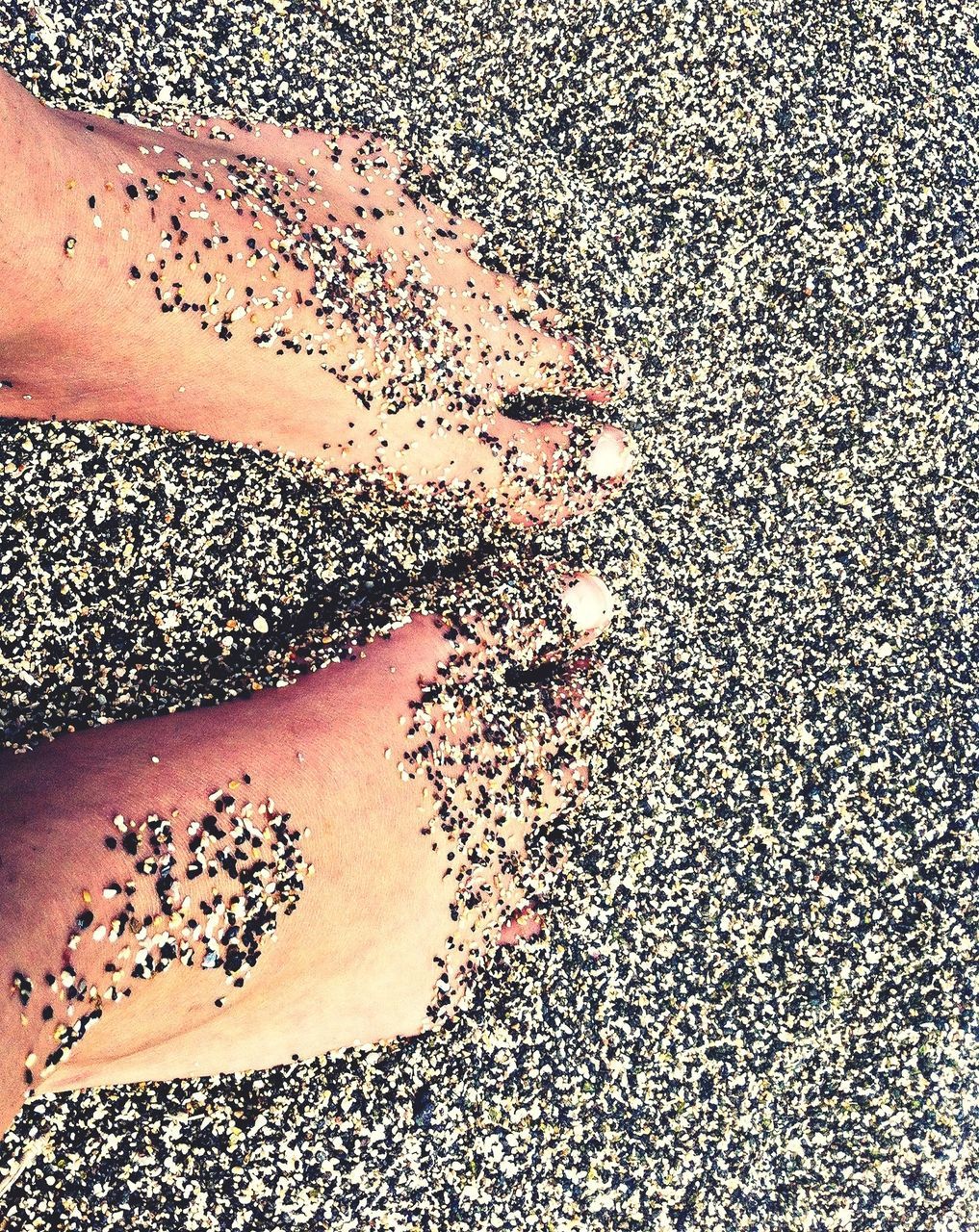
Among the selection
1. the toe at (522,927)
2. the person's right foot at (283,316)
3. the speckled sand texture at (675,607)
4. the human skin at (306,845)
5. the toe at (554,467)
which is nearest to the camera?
the human skin at (306,845)

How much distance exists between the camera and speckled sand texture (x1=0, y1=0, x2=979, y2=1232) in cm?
164

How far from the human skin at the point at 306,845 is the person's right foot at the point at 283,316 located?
328mm

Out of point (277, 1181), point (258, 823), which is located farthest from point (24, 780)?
point (277, 1181)

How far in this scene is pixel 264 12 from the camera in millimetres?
1829

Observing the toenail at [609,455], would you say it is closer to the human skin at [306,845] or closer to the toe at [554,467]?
the toe at [554,467]

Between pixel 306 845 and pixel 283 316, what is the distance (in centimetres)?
93

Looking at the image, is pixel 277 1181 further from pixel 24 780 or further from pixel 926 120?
pixel 926 120

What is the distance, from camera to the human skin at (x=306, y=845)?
3.87 feet

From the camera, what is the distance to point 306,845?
150cm

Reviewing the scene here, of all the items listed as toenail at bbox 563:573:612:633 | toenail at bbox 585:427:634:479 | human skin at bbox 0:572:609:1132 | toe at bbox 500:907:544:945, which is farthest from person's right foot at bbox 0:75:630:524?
toe at bbox 500:907:544:945

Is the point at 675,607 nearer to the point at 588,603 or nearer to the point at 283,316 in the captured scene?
the point at 588,603

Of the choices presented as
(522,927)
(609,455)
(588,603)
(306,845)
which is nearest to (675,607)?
(588,603)

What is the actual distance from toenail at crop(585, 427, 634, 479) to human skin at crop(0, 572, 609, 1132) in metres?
0.22

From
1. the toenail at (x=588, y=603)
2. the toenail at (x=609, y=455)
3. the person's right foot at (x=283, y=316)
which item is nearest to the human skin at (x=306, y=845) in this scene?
the toenail at (x=588, y=603)
